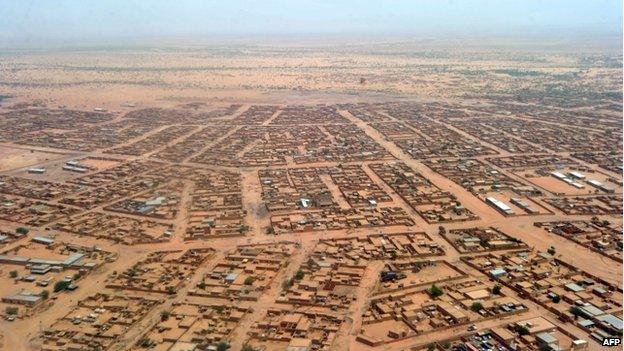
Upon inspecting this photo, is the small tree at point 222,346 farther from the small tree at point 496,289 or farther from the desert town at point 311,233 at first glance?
the small tree at point 496,289

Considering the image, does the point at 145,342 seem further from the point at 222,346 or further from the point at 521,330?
the point at 521,330

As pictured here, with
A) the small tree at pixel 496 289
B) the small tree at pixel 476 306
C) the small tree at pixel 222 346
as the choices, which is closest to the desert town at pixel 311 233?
the small tree at pixel 222 346

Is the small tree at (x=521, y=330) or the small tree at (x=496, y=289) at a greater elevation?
the small tree at (x=496, y=289)

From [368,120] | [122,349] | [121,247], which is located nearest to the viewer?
[122,349]

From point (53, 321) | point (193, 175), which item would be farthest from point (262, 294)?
point (193, 175)

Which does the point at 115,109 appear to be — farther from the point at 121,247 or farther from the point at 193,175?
the point at 121,247

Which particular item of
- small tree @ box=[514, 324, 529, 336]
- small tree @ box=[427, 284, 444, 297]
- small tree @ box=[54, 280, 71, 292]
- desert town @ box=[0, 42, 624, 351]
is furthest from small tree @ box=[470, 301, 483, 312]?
small tree @ box=[54, 280, 71, 292]

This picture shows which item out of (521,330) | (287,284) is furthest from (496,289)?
(287,284)

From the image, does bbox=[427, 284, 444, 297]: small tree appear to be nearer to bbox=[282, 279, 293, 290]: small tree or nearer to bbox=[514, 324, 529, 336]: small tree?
bbox=[514, 324, 529, 336]: small tree
